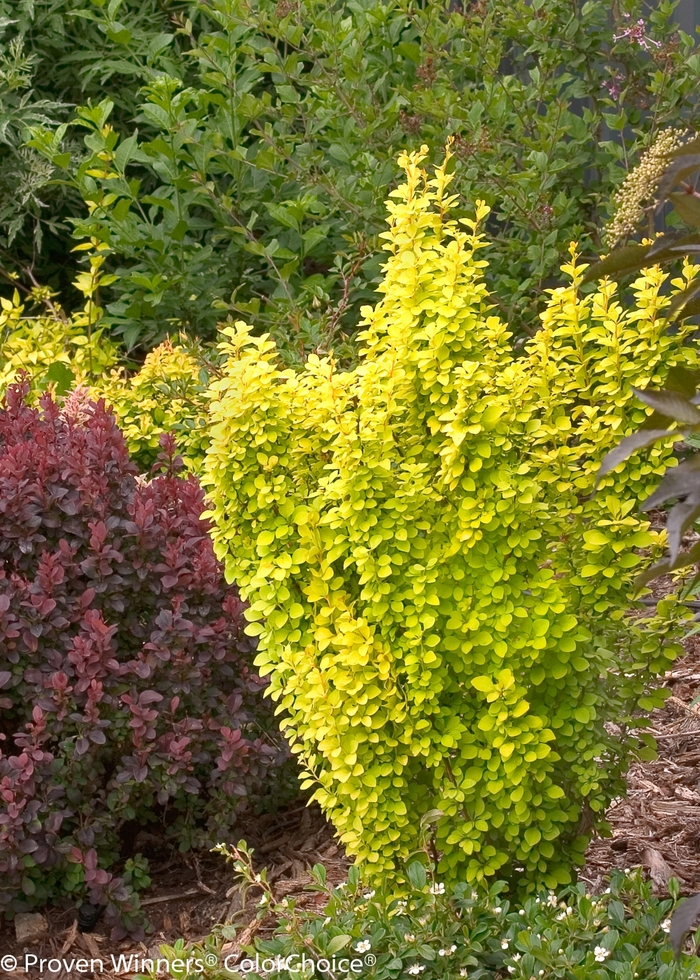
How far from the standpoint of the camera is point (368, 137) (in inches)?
177

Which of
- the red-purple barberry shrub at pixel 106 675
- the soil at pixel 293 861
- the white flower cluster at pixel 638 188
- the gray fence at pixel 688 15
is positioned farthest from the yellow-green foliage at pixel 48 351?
the gray fence at pixel 688 15

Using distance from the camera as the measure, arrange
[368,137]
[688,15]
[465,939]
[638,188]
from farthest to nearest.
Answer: [688,15] → [368,137] → [465,939] → [638,188]

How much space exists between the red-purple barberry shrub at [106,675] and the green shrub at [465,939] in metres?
0.43

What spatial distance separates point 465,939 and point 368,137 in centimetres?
320

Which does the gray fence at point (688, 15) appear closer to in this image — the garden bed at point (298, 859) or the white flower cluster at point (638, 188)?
the white flower cluster at point (638, 188)

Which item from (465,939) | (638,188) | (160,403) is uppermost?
(638,188)

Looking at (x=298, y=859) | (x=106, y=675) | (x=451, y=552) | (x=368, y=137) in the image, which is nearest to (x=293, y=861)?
(x=298, y=859)

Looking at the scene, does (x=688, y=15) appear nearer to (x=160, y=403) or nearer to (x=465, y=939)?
(x=160, y=403)

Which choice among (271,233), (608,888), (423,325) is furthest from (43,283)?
(608,888)

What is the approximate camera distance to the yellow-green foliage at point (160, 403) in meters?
4.14

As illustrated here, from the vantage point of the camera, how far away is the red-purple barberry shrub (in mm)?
2682

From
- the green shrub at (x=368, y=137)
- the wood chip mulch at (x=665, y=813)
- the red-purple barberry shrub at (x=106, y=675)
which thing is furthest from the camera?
the green shrub at (x=368, y=137)

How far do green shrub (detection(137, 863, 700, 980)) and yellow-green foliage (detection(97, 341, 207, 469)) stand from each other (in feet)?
6.46

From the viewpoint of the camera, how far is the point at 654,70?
4.55m
